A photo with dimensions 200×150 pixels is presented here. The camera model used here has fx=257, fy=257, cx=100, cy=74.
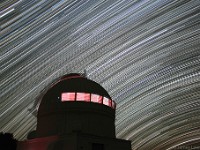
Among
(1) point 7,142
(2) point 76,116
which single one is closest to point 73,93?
(2) point 76,116

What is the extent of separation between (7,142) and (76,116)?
28.1 ft

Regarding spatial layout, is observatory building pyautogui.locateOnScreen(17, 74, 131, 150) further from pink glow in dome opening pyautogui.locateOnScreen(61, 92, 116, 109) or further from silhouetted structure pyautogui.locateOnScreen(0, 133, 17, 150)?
silhouetted structure pyautogui.locateOnScreen(0, 133, 17, 150)

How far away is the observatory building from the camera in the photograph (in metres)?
19.6

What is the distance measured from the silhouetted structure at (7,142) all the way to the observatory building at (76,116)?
6.16ft

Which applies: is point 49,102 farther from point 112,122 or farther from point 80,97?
point 112,122

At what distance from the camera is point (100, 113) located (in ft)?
70.2

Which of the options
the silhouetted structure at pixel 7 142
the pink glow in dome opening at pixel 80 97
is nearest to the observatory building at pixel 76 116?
the pink glow in dome opening at pixel 80 97

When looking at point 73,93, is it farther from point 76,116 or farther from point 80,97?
point 76,116

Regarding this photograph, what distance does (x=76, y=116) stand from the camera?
20.6 m

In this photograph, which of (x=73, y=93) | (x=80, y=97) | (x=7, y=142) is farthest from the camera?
(x=7, y=142)

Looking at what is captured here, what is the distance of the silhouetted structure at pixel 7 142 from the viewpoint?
24.1 m

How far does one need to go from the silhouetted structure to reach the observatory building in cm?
188

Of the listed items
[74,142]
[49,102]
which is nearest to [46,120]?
[49,102]

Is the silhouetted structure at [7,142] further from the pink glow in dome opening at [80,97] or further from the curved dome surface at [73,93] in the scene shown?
the pink glow in dome opening at [80,97]
